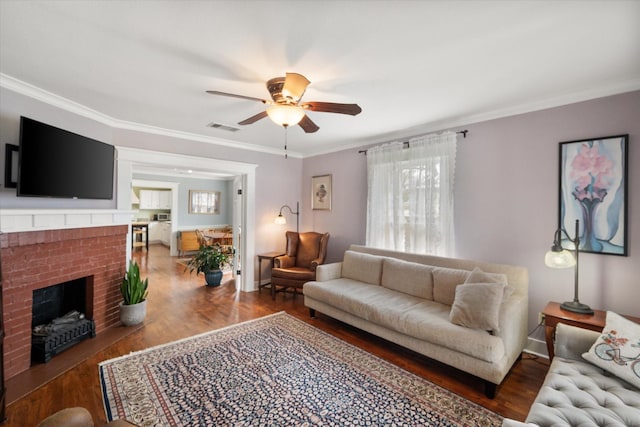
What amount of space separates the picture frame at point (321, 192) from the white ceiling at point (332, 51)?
6.87ft

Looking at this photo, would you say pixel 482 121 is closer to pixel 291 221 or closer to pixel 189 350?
pixel 291 221

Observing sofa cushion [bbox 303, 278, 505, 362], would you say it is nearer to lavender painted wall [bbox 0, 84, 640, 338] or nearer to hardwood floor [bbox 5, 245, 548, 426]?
hardwood floor [bbox 5, 245, 548, 426]

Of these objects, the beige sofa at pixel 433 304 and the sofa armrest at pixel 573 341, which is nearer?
the sofa armrest at pixel 573 341

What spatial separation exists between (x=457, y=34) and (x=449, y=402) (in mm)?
2480

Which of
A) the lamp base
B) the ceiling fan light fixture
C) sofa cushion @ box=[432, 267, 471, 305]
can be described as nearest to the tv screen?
the ceiling fan light fixture

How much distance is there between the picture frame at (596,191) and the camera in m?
2.33

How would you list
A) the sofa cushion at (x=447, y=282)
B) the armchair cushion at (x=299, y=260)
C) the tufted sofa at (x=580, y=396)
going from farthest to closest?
the armchair cushion at (x=299, y=260) → the sofa cushion at (x=447, y=282) → the tufted sofa at (x=580, y=396)

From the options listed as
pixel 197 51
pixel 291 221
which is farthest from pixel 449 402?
pixel 291 221

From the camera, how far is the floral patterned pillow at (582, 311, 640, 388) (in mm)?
1564

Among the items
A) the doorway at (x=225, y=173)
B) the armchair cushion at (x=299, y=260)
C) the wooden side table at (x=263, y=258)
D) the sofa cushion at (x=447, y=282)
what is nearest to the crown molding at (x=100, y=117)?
the doorway at (x=225, y=173)

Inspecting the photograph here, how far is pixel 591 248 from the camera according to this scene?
2.46 metres

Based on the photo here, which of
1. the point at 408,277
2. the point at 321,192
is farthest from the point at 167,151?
the point at 408,277

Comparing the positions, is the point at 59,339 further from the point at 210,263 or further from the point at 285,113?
the point at 285,113

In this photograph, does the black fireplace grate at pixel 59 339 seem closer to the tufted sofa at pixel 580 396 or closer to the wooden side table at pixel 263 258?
Result: the wooden side table at pixel 263 258
